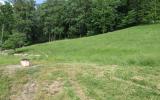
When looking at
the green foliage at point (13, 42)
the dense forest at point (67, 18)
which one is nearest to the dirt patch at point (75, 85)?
the green foliage at point (13, 42)

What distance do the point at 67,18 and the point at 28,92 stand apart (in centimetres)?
6728

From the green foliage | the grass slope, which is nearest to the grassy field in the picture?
the grass slope

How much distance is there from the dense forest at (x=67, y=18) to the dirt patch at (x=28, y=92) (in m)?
Result: 38.2

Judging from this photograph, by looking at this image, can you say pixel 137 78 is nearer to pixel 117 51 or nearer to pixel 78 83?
pixel 78 83

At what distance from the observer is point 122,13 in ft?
243

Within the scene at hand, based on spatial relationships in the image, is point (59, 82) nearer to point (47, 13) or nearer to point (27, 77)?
point (27, 77)

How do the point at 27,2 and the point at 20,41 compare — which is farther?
the point at 27,2

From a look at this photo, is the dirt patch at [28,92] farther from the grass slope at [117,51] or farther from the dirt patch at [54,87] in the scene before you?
the grass slope at [117,51]

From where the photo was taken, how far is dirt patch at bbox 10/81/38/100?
50.3ft

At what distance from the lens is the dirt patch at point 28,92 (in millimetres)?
15340

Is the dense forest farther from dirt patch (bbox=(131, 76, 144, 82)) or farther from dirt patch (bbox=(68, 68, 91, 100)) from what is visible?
dirt patch (bbox=(131, 76, 144, 82))

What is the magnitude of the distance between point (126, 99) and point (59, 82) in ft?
12.3

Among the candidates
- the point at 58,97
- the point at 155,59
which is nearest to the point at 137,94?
the point at 58,97

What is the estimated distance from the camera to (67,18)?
82375 millimetres
